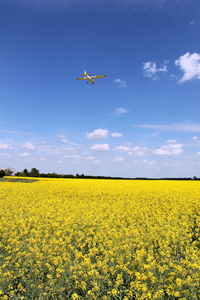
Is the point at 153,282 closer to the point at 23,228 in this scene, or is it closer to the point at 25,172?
the point at 23,228

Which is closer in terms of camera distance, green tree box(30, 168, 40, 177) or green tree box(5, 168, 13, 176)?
green tree box(30, 168, 40, 177)

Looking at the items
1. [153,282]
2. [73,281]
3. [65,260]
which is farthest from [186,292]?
[65,260]

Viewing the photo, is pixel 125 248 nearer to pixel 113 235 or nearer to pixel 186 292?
pixel 113 235

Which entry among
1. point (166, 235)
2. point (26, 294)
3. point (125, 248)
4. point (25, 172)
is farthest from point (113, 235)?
point (25, 172)

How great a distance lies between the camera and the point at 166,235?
6.94m

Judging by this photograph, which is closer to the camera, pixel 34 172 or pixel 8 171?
pixel 34 172

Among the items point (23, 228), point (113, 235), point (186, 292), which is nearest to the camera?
point (186, 292)

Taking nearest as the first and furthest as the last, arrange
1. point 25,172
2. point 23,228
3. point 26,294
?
point 26,294
point 23,228
point 25,172

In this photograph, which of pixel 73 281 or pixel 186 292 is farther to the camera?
pixel 73 281

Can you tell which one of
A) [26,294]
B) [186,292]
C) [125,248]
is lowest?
[26,294]

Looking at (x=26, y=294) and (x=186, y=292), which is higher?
(x=186, y=292)

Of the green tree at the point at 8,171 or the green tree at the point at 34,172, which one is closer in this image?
the green tree at the point at 34,172

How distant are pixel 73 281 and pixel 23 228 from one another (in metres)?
3.45

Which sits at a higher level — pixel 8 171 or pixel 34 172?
pixel 8 171
